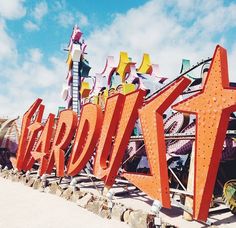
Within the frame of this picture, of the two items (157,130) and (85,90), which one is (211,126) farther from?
(85,90)

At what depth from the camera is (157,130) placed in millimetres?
8844

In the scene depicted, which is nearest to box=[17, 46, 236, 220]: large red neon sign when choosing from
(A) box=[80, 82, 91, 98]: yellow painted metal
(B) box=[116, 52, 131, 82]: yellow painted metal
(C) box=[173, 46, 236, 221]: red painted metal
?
(C) box=[173, 46, 236, 221]: red painted metal

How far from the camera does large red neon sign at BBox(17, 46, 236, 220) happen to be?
7328 mm

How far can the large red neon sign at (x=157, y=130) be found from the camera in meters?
7.33

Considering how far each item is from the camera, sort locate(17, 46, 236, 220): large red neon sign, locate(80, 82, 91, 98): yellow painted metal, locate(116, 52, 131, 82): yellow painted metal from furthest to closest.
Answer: locate(80, 82, 91, 98): yellow painted metal, locate(116, 52, 131, 82): yellow painted metal, locate(17, 46, 236, 220): large red neon sign

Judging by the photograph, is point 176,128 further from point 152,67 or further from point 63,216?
→ point 152,67

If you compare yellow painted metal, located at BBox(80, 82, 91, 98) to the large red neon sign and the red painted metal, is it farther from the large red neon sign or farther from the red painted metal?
the red painted metal

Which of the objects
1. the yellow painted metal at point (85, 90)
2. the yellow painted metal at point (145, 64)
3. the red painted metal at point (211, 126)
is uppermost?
the yellow painted metal at point (145, 64)

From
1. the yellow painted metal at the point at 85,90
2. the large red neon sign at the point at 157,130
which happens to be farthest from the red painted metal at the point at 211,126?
the yellow painted metal at the point at 85,90

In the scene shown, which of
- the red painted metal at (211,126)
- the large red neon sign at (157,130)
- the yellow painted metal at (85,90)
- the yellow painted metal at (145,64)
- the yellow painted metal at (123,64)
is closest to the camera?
the red painted metal at (211,126)

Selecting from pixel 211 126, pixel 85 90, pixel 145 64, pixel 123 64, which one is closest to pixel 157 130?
pixel 211 126

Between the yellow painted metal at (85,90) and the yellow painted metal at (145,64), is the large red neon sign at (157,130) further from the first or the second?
the yellow painted metal at (85,90)

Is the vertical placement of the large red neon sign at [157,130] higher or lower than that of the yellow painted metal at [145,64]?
lower

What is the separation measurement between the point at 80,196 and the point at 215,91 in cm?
676
